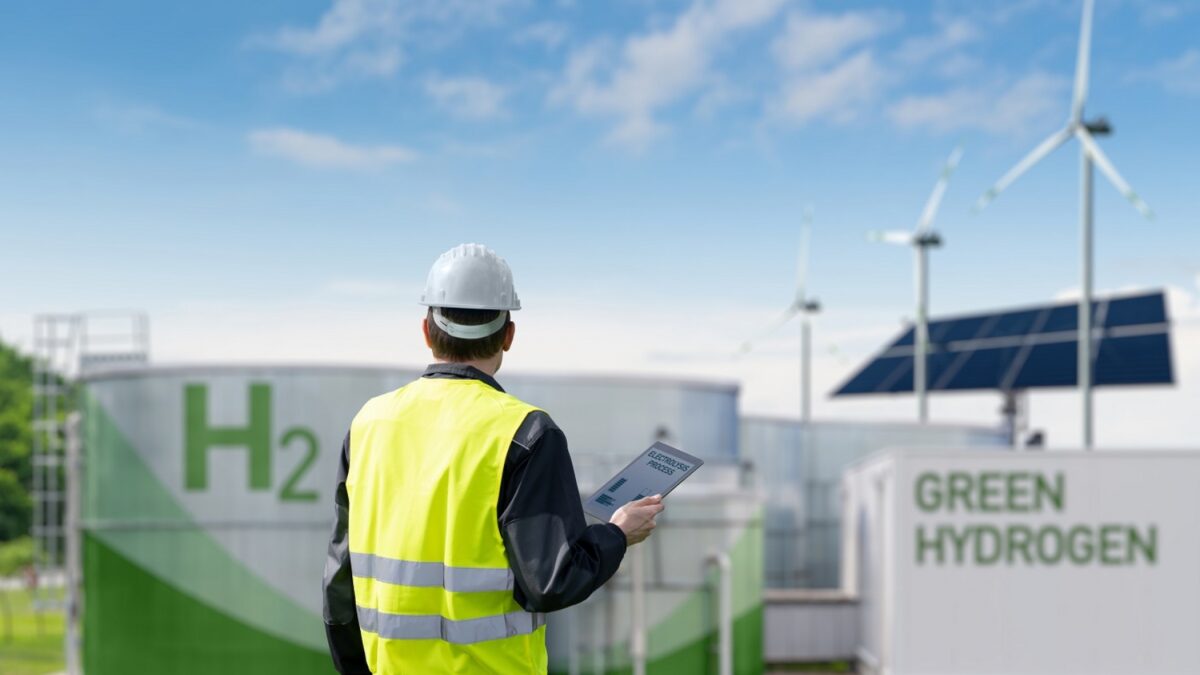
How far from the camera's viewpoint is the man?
277cm

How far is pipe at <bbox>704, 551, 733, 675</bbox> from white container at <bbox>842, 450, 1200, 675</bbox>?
8.05ft

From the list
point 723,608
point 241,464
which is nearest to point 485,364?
point 241,464

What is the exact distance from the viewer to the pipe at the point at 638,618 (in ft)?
49.6

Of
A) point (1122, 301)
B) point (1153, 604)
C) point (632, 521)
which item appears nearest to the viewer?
point (632, 521)

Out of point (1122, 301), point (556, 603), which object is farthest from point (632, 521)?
point (1122, 301)

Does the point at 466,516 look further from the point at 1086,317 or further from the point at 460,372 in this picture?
the point at 1086,317

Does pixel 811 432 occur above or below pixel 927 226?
below

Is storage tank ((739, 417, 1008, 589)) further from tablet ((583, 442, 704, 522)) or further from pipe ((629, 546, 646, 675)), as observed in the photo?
tablet ((583, 442, 704, 522))

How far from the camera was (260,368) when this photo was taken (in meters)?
15.1

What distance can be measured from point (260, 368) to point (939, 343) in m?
23.7

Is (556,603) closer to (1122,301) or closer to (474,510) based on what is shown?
(474,510)

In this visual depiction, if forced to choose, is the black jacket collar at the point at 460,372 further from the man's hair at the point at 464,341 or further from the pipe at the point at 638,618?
the pipe at the point at 638,618

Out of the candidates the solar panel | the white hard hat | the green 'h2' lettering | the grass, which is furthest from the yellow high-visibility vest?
the solar panel

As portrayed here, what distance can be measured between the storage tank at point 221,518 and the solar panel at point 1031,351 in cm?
1614
